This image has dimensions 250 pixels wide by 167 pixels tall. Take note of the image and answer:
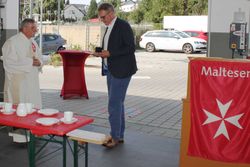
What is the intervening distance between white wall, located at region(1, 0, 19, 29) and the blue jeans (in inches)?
85.7

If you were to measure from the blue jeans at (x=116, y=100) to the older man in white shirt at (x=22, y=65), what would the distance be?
1.07 meters

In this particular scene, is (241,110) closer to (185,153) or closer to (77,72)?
(185,153)

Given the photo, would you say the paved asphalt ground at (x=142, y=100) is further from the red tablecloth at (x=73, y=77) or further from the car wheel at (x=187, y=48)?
the car wheel at (x=187, y=48)

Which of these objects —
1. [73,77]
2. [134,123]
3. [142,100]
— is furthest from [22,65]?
[142,100]

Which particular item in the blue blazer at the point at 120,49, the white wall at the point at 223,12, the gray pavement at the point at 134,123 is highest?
the white wall at the point at 223,12

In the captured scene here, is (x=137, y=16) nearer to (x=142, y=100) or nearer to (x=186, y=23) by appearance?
(x=186, y=23)

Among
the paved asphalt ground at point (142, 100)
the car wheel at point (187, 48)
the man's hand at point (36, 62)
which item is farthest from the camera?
the car wheel at point (187, 48)

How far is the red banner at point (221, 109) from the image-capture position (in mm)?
4172

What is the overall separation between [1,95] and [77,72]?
108 inches

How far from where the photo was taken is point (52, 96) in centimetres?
991

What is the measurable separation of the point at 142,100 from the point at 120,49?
13.6 ft

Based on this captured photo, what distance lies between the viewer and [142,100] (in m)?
9.54

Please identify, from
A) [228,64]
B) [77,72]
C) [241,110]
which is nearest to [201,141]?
[241,110]

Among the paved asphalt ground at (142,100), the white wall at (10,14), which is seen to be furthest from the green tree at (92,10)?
the white wall at (10,14)
